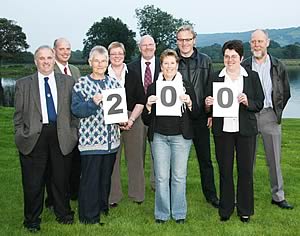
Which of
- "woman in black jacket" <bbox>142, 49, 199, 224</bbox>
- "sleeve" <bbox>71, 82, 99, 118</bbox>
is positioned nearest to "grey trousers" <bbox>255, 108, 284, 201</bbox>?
"woman in black jacket" <bbox>142, 49, 199, 224</bbox>

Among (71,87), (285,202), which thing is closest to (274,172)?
(285,202)

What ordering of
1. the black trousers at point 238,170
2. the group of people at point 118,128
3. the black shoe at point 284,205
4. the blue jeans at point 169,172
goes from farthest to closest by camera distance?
the black shoe at point 284,205, the black trousers at point 238,170, the blue jeans at point 169,172, the group of people at point 118,128

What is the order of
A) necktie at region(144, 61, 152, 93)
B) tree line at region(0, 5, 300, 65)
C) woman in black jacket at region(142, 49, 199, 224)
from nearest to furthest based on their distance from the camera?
woman in black jacket at region(142, 49, 199, 224)
necktie at region(144, 61, 152, 93)
tree line at region(0, 5, 300, 65)

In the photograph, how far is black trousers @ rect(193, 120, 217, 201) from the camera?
689 cm

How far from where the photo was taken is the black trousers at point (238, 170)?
6.10 meters

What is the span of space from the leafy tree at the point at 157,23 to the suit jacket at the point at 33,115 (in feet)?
202

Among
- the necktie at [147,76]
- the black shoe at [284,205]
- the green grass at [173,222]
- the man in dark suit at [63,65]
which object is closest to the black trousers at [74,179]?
the man in dark suit at [63,65]

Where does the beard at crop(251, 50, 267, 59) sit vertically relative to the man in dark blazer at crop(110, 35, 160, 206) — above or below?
above

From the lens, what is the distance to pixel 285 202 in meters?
6.93

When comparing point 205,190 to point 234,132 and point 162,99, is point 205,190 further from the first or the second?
point 162,99

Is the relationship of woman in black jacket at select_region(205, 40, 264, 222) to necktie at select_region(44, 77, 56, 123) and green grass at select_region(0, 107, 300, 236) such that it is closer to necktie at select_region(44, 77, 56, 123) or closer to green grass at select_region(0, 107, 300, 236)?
green grass at select_region(0, 107, 300, 236)

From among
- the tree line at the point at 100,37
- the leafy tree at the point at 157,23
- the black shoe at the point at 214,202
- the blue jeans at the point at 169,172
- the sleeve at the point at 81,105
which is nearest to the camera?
the sleeve at the point at 81,105

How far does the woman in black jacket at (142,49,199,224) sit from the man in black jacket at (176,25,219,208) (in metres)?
0.60

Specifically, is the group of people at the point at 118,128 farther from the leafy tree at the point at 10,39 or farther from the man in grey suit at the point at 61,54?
the leafy tree at the point at 10,39
